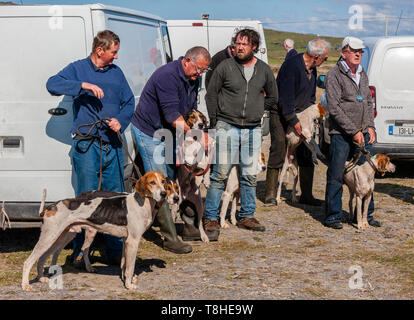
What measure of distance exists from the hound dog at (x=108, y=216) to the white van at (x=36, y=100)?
71cm

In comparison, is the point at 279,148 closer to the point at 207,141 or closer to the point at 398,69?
the point at 207,141

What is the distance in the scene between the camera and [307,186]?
840 cm

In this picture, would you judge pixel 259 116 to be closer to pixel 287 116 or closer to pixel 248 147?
pixel 248 147

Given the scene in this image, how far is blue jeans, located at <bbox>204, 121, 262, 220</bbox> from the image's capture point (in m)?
6.69

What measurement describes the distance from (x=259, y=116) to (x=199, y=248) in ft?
5.49

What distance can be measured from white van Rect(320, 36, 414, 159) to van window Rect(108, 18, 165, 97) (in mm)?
3828

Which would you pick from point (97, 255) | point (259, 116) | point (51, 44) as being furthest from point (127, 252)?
point (259, 116)

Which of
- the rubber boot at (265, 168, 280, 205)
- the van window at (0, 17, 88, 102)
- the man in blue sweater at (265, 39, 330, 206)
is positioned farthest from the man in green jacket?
the van window at (0, 17, 88, 102)

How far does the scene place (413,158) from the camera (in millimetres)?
9602

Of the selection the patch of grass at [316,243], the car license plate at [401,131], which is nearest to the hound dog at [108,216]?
the patch of grass at [316,243]

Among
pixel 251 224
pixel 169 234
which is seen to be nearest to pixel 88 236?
pixel 169 234

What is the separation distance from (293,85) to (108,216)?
3.82 metres

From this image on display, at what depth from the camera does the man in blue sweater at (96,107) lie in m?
5.04

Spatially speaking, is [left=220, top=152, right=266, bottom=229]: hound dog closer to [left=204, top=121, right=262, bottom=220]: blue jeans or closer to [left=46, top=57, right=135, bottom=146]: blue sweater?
[left=204, top=121, right=262, bottom=220]: blue jeans
